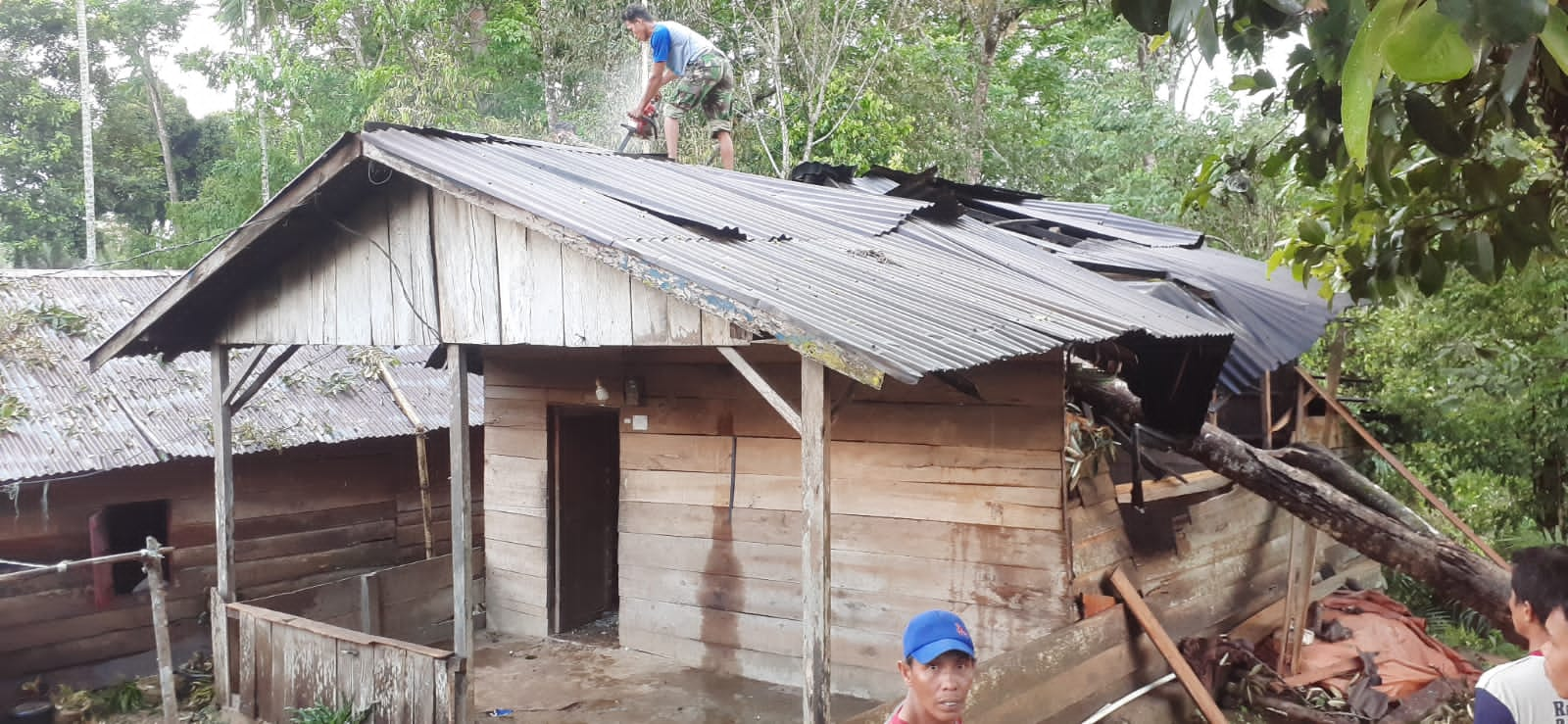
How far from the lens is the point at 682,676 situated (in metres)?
7.93

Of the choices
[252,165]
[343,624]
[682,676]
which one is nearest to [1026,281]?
[682,676]

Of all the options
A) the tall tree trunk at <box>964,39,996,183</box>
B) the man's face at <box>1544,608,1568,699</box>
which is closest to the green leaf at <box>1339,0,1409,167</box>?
the man's face at <box>1544,608,1568,699</box>

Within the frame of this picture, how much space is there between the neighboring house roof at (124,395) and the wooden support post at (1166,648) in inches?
291

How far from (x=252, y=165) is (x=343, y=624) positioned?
19.0m

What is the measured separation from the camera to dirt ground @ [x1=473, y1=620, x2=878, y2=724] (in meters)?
7.22

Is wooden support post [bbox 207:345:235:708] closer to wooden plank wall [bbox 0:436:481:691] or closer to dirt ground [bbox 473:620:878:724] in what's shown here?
dirt ground [bbox 473:620:878:724]

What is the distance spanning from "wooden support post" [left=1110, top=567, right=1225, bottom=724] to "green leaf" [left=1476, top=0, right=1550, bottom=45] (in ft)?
19.8

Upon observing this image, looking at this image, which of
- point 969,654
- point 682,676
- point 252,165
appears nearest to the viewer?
point 969,654

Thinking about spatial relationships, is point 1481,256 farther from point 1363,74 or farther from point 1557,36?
point 1363,74

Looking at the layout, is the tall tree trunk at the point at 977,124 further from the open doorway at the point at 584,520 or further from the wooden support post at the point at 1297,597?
the wooden support post at the point at 1297,597

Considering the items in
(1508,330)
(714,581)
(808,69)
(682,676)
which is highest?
(808,69)

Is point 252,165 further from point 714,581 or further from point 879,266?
point 879,266

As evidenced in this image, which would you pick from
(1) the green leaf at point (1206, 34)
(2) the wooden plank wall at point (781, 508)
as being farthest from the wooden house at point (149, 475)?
(1) the green leaf at point (1206, 34)

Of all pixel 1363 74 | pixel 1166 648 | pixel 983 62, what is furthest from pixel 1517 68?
pixel 983 62
